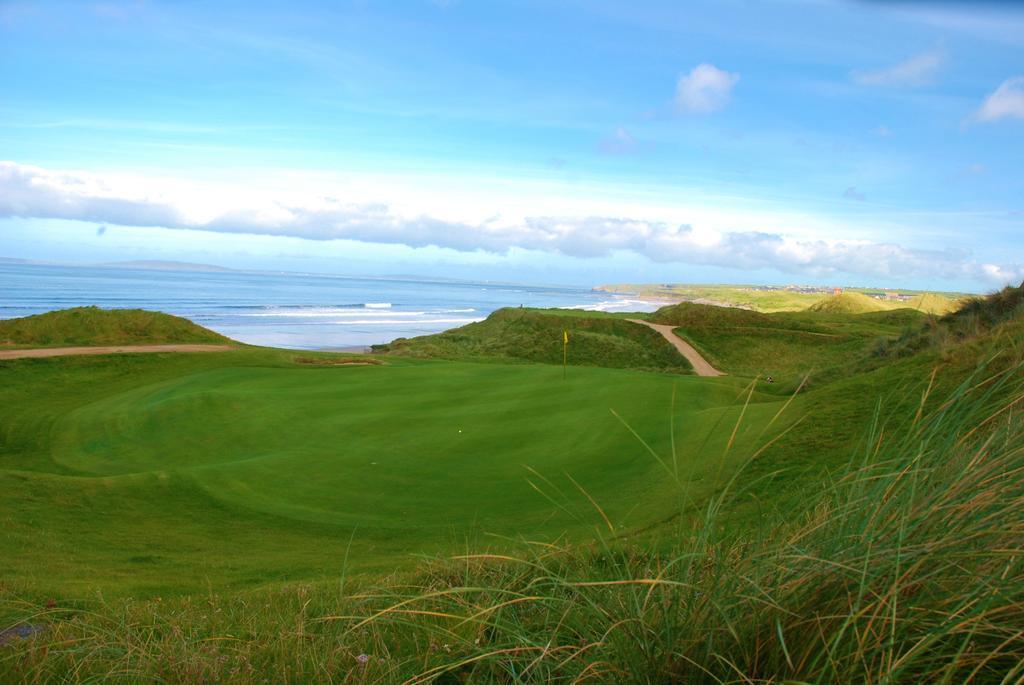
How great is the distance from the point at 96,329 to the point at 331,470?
20799mm

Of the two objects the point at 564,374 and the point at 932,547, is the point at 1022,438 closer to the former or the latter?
the point at 932,547

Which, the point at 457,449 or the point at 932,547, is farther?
the point at 457,449

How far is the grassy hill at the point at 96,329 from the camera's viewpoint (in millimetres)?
27562

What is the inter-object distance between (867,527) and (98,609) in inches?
209

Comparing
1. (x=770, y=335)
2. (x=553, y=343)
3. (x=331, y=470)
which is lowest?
(x=331, y=470)

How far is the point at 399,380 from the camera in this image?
65.0 feet

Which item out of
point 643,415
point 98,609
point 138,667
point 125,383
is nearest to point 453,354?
point 125,383

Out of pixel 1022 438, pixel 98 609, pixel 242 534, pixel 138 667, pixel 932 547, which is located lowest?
pixel 242 534

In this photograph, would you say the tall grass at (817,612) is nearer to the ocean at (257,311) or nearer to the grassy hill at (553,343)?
the grassy hill at (553,343)

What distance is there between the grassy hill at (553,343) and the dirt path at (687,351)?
0.46 m

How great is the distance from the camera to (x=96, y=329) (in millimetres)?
28562

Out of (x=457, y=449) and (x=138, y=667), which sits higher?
(x=138, y=667)

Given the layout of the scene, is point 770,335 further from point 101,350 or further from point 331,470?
point 331,470

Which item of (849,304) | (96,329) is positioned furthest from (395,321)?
(96,329)
